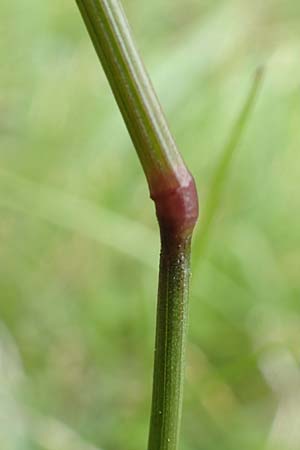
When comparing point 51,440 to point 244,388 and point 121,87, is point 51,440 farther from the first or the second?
point 121,87

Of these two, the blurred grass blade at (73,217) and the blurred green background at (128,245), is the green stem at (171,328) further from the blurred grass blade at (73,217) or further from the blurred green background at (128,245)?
Result: the blurred grass blade at (73,217)

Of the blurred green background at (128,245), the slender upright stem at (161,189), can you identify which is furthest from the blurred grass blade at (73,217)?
the slender upright stem at (161,189)

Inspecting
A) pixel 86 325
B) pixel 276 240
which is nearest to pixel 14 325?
pixel 86 325

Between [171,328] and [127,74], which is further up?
[127,74]

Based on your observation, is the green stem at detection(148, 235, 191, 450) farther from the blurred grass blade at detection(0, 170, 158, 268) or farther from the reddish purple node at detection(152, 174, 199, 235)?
the blurred grass blade at detection(0, 170, 158, 268)

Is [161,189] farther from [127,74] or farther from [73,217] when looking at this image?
[73,217]

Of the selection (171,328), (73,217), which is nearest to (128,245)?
(73,217)
